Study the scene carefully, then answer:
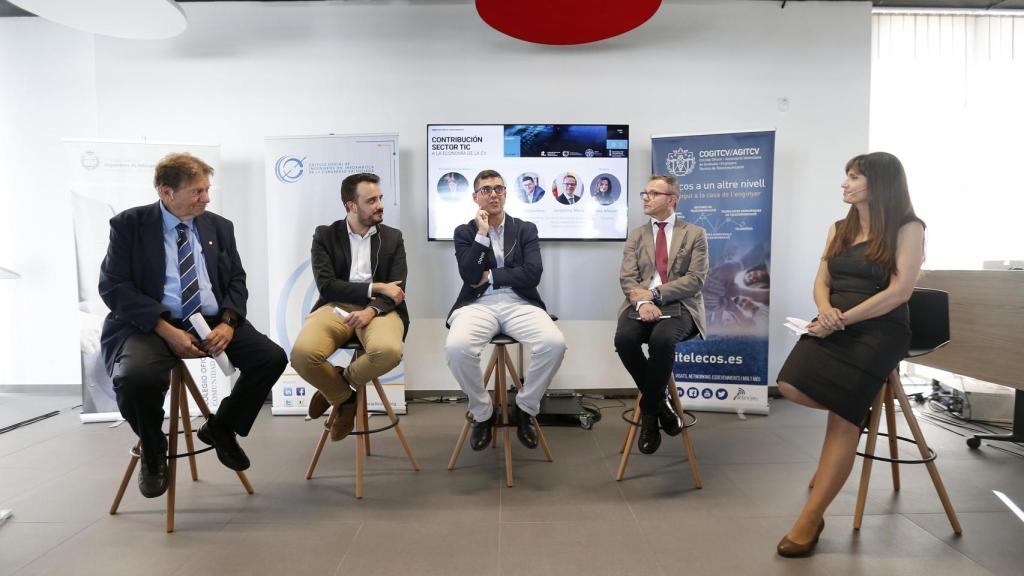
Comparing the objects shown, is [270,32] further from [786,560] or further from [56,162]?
[786,560]

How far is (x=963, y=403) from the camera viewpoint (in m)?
3.49

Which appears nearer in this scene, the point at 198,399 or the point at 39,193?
the point at 198,399

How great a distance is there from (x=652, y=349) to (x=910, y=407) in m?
1.12

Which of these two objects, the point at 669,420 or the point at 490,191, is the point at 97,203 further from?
the point at 669,420

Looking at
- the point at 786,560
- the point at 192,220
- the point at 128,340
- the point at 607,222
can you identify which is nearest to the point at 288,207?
the point at 192,220

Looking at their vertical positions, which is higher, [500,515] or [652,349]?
[652,349]

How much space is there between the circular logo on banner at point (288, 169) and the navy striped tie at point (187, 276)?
1.39 m

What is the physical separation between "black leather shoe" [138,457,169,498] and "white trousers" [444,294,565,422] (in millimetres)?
1329

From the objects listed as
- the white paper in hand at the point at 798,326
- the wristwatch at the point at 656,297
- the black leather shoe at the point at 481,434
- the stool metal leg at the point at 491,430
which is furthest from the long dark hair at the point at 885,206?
the black leather shoe at the point at 481,434

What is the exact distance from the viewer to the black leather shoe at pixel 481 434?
2.62m

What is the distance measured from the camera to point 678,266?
2.82 m

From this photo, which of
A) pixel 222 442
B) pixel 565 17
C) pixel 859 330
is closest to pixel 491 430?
pixel 222 442

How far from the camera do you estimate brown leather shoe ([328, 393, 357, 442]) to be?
2564 mm

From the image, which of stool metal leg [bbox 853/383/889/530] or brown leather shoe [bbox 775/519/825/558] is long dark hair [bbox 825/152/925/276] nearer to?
stool metal leg [bbox 853/383/889/530]
